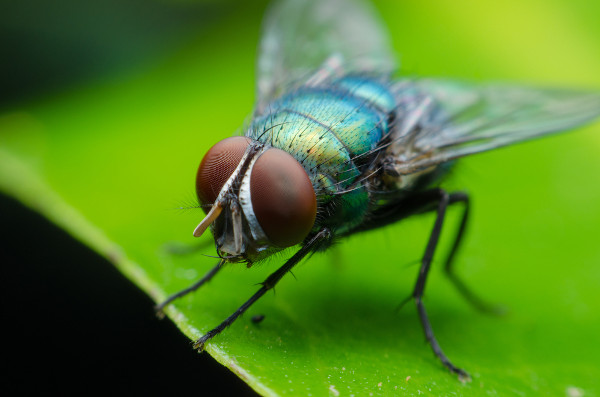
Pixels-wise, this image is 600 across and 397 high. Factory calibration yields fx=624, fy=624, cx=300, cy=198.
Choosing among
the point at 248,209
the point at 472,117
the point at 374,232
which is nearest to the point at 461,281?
the point at 374,232

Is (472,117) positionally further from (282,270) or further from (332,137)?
(282,270)

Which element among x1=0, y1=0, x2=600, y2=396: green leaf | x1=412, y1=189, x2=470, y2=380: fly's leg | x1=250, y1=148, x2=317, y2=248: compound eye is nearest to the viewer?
x1=250, y1=148, x2=317, y2=248: compound eye

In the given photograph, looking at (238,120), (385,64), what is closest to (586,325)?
(385,64)

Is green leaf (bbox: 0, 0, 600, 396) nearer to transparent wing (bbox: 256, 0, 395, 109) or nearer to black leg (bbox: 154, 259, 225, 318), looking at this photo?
black leg (bbox: 154, 259, 225, 318)

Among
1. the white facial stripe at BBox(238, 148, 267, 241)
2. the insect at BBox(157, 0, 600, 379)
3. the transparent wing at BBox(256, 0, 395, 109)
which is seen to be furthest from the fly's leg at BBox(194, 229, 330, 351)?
the transparent wing at BBox(256, 0, 395, 109)

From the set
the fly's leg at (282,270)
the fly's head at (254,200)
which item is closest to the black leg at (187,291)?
the fly's leg at (282,270)

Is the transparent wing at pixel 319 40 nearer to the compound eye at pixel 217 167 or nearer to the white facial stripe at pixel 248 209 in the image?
the compound eye at pixel 217 167

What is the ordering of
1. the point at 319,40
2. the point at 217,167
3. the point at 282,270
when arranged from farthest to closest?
the point at 319,40 → the point at 282,270 → the point at 217,167

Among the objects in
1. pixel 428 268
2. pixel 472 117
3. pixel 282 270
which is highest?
pixel 282 270
